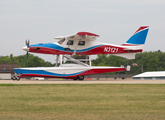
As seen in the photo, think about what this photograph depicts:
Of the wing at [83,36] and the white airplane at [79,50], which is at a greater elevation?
the wing at [83,36]

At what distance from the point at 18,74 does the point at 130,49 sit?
38.9 feet

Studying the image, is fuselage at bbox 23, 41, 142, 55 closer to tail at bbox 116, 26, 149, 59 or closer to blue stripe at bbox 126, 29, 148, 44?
tail at bbox 116, 26, 149, 59

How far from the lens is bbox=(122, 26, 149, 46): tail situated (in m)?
29.0

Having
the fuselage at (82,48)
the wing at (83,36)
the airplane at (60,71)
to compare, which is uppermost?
the wing at (83,36)

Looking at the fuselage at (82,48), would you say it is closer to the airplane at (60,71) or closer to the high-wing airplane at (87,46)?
the high-wing airplane at (87,46)

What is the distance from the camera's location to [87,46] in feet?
90.8

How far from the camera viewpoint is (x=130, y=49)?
Answer: 28.7 m

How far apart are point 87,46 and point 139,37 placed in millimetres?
5904

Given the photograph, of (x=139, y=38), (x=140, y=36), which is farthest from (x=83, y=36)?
(x=140, y=36)

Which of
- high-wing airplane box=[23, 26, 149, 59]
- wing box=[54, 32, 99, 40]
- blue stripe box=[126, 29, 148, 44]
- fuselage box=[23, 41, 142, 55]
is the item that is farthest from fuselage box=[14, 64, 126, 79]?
blue stripe box=[126, 29, 148, 44]

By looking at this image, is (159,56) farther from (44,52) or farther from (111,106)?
(111,106)

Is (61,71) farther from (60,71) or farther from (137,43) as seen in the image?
(137,43)

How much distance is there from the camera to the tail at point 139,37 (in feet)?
95.1

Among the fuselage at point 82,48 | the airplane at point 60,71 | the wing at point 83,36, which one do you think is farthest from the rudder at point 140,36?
the wing at point 83,36
